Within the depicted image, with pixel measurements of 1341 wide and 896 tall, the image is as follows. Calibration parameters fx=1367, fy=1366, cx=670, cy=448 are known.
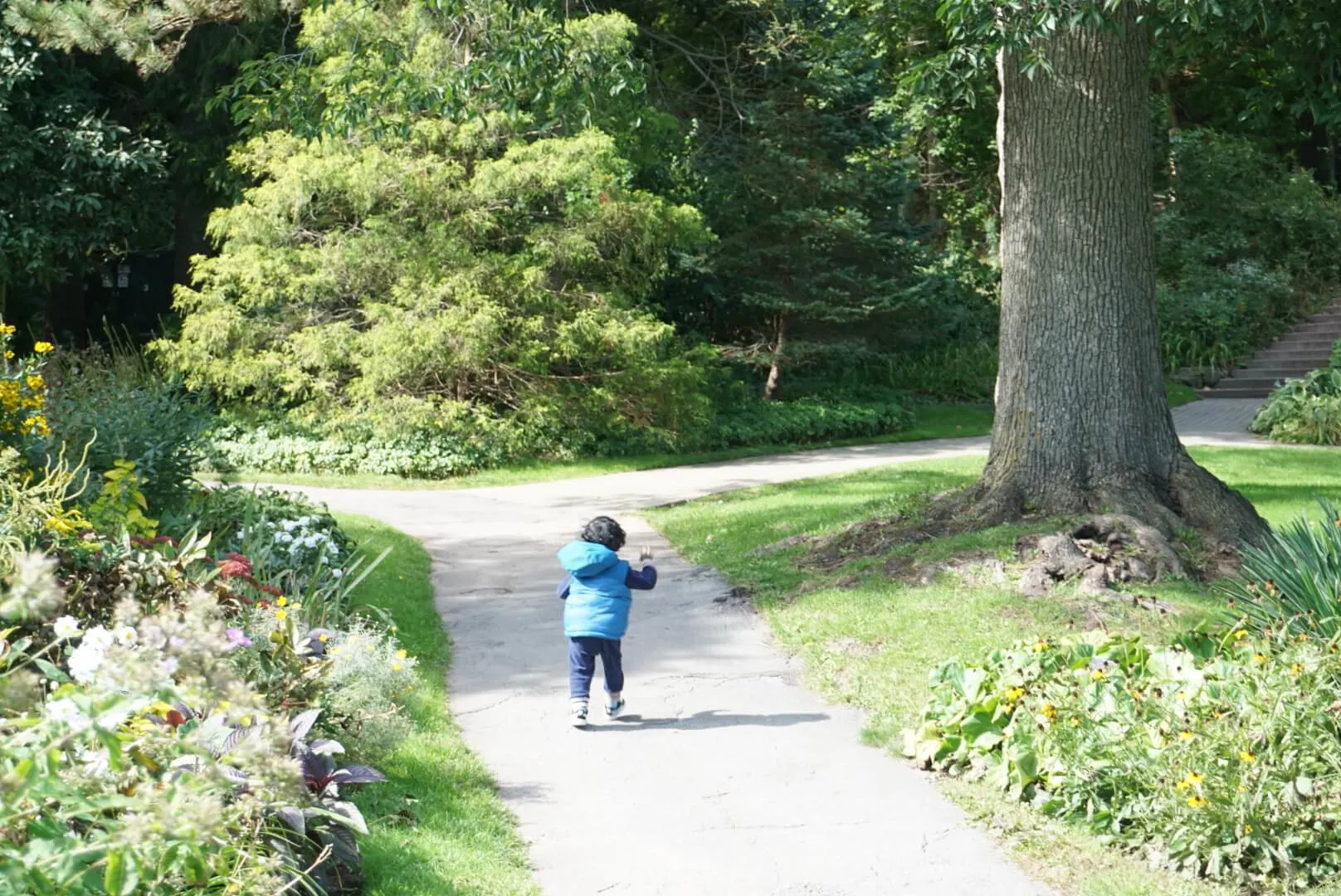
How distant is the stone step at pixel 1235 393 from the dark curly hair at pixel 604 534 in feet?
Answer: 71.6

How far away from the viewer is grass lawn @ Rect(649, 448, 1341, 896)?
5273 mm

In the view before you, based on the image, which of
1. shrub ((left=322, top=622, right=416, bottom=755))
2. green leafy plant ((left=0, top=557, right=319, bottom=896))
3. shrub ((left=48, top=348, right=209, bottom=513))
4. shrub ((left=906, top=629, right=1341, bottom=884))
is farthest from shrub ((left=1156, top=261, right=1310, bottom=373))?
green leafy plant ((left=0, top=557, right=319, bottom=896))

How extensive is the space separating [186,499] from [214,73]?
14.5m

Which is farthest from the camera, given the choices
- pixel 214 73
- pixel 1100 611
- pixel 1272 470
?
pixel 214 73

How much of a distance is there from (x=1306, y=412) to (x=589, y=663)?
1704 centimetres

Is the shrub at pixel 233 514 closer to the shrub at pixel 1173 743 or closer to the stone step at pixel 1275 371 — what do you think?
the shrub at pixel 1173 743

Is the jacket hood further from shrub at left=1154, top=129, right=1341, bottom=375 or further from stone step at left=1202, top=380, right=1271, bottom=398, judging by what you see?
shrub at left=1154, top=129, right=1341, bottom=375

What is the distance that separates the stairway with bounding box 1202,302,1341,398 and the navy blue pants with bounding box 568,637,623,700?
21.8 meters

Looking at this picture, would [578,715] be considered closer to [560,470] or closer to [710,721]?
[710,721]

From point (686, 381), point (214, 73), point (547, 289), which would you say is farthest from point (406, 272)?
point (214, 73)

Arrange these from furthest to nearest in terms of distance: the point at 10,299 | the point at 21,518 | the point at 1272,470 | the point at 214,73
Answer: the point at 10,299, the point at 214,73, the point at 1272,470, the point at 21,518

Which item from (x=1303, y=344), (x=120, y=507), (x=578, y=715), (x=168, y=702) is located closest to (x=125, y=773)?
(x=168, y=702)

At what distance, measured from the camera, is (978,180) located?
35.3 meters

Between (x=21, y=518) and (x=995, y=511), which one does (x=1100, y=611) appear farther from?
(x=21, y=518)
